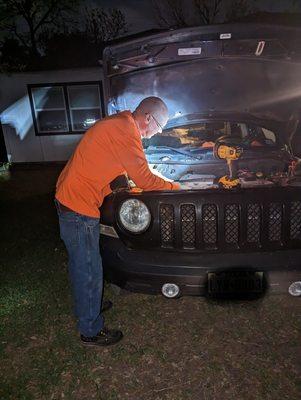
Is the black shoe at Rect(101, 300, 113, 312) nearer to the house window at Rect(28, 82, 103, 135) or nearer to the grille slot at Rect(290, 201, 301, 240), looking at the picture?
the grille slot at Rect(290, 201, 301, 240)

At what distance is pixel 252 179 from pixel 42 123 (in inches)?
404

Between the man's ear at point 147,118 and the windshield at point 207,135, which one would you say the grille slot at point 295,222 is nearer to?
the man's ear at point 147,118

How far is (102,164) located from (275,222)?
56.1 inches

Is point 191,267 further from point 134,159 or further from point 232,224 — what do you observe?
point 134,159

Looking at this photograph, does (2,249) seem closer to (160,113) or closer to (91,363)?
(91,363)

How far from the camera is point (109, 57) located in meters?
4.07

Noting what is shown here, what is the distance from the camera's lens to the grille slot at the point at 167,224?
281 centimetres

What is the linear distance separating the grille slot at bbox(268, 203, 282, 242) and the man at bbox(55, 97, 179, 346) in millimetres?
780

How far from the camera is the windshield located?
4184 mm

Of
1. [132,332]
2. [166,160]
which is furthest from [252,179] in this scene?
[132,332]

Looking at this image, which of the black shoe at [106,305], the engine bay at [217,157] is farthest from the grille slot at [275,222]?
the black shoe at [106,305]

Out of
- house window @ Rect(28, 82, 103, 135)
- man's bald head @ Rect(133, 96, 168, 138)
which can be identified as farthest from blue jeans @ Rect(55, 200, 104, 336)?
house window @ Rect(28, 82, 103, 135)

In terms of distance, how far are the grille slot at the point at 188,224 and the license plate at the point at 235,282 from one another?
0.98 feet

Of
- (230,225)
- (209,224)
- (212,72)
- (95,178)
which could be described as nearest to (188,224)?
(209,224)
